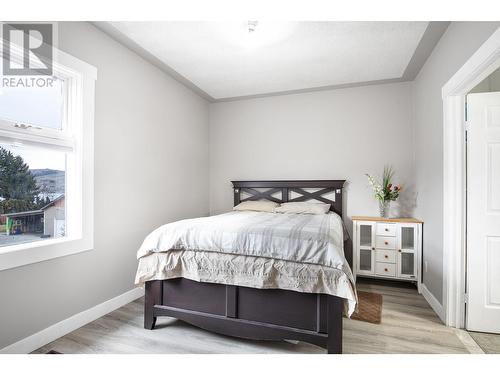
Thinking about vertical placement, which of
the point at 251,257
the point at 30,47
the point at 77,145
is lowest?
the point at 251,257

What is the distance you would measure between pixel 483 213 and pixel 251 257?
6.21 feet

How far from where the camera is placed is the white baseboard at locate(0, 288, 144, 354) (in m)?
1.66

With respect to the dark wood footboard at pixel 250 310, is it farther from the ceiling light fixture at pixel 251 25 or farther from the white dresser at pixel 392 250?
the ceiling light fixture at pixel 251 25

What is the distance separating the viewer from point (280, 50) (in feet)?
8.23

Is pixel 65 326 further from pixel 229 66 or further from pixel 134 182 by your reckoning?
pixel 229 66

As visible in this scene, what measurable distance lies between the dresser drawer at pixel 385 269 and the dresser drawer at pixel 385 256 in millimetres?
48

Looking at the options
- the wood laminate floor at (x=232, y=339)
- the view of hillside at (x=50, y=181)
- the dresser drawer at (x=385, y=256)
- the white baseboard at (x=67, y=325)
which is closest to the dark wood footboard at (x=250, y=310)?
Result: the wood laminate floor at (x=232, y=339)

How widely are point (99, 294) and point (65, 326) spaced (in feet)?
1.11

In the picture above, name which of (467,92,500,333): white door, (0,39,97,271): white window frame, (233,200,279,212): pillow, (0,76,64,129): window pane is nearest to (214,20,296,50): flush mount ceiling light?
(0,39,97,271): white window frame

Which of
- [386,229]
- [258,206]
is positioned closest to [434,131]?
[386,229]

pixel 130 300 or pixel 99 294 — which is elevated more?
pixel 99 294

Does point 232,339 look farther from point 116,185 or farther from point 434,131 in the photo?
point 434,131
